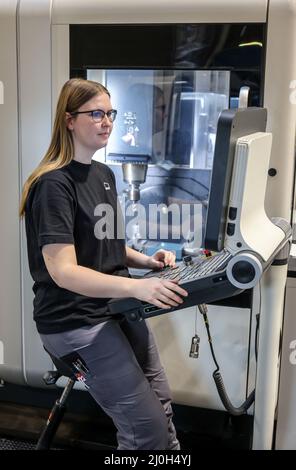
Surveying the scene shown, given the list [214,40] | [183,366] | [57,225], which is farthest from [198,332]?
[214,40]

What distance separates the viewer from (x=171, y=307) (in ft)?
4.42

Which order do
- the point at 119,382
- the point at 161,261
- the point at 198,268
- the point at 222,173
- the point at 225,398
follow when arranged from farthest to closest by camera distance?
the point at 225,398 → the point at 161,261 → the point at 119,382 → the point at 198,268 → the point at 222,173

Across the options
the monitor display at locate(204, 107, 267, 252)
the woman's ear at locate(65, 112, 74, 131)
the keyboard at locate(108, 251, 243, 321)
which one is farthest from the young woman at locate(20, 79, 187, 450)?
the monitor display at locate(204, 107, 267, 252)

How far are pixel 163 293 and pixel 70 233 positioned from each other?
328 mm

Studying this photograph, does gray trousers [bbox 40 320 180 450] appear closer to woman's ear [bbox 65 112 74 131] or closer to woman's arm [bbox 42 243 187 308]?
woman's arm [bbox 42 243 187 308]

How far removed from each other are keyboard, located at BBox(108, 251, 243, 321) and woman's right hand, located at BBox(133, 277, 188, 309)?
15 millimetres

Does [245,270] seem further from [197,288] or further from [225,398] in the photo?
[225,398]

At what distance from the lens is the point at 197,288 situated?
1.31 m

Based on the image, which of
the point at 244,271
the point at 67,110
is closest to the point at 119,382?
the point at 244,271

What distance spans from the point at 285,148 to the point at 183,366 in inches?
39.0

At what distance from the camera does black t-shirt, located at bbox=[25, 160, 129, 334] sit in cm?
147

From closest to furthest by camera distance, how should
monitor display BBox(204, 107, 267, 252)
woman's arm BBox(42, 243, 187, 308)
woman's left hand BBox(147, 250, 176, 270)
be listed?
1. monitor display BBox(204, 107, 267, 252)
2. woman's arm BBox(42, 243, 187, 308)
3. woman's left hand BBox(147, 250, 176, 270)

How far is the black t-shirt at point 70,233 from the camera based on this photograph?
1471 millimetres

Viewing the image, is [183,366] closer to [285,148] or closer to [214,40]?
[285,148]
